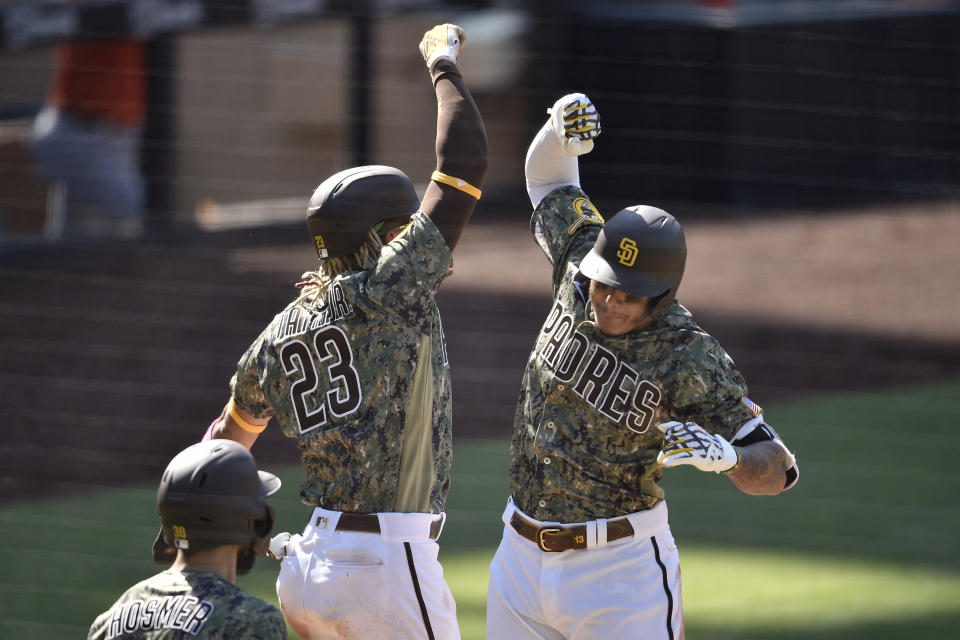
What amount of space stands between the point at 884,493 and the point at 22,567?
13.9 feet

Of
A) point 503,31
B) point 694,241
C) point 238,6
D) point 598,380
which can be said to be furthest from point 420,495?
point 503,31

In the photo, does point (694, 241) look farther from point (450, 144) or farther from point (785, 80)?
point (450, 144)

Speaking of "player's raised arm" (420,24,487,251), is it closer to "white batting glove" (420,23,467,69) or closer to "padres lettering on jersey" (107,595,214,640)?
"white batting glove" (420,23,467,69)

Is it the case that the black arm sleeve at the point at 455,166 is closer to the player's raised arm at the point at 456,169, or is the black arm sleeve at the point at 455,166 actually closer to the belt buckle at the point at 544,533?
the player's raised arm at the point at 456,169

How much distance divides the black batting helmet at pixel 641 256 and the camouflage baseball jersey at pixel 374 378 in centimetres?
40

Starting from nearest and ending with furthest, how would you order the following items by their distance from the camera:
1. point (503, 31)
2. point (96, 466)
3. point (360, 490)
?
point (360, 490) < point (96, 466) < point (503, 31)

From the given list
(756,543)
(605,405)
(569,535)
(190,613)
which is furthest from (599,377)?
(756,543)

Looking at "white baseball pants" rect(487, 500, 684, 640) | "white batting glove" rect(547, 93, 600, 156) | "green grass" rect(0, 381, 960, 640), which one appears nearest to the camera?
"white baseball pants" rect(487, 500, 684, 640)

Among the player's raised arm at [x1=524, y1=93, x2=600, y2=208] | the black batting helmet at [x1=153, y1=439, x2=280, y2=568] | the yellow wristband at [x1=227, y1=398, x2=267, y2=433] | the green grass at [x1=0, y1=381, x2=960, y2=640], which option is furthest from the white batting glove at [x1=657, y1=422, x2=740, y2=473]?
the green grass at [x1=0, y1=381, x2=960, y2=640]

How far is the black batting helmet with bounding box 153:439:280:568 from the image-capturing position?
254 cm

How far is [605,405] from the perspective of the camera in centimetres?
326

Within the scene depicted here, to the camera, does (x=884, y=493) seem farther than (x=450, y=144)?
Yes

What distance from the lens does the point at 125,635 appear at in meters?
2.47

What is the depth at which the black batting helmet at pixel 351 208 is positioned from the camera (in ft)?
10.4
